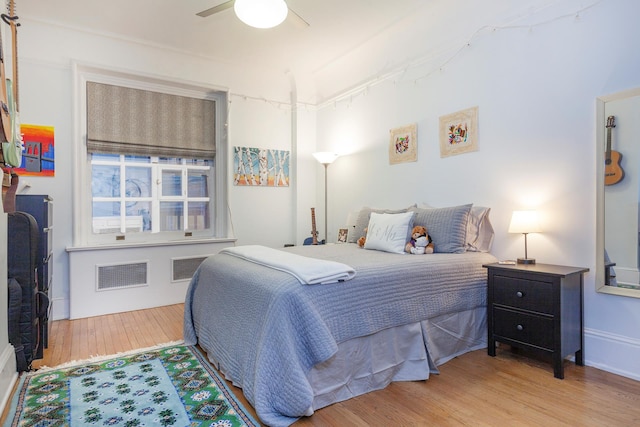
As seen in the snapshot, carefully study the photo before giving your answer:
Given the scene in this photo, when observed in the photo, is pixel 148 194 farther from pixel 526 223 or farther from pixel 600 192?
pixel 600 192

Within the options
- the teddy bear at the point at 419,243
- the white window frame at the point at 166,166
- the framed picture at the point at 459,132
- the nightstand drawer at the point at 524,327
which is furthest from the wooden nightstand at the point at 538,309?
the white window frame at the point at 166,166

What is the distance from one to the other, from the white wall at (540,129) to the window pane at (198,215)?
2.26 meters

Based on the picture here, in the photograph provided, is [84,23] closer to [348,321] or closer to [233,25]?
[233,25]

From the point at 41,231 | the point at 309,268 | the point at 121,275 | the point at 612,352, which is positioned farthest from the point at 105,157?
the point at 612,352

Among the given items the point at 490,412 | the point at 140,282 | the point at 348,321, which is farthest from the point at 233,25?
the point at 490,412

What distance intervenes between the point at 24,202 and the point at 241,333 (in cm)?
193

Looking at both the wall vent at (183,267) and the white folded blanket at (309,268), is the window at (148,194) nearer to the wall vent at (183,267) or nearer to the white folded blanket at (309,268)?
the wall vent at (183,267)

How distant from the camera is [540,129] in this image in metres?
2.61

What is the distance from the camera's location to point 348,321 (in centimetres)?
195

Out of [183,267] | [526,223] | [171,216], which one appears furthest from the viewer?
[171,216]

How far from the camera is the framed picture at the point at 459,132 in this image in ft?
9.95

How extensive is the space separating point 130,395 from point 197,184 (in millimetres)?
2713

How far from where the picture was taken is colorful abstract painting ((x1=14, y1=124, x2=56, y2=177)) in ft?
10.9

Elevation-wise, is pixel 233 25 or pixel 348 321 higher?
pixel 233 25
